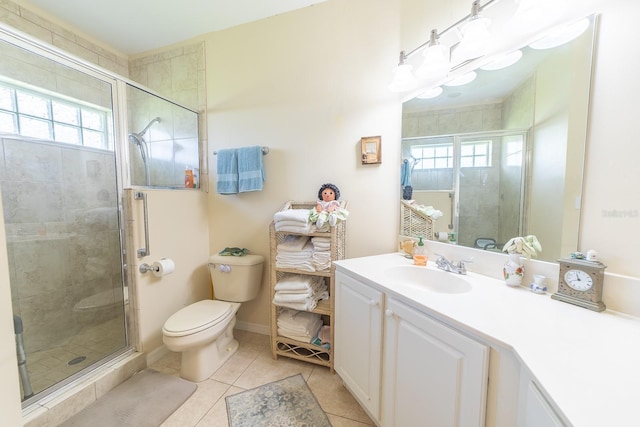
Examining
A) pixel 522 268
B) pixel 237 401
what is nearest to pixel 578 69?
pixel 522 268

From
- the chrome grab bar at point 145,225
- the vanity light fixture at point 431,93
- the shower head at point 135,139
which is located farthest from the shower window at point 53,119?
the vanity light fixture at point 431,93

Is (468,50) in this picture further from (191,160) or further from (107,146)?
(107,146)

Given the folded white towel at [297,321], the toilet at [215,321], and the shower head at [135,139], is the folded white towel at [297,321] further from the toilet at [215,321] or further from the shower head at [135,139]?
the shower head at [135,139]

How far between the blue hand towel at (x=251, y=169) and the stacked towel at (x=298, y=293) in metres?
0.77

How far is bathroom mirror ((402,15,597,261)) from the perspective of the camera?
944 millimetres

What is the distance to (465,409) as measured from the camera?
757 millimetres

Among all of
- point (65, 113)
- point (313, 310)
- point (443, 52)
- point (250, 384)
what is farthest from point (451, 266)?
point (65, 113)

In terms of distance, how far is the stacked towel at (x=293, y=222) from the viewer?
1.53m

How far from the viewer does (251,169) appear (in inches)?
74.8

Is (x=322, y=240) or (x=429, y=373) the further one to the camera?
(x=322, y=240)

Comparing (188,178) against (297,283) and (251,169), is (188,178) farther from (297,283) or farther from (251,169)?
(297,283)

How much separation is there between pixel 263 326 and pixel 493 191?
202 cm

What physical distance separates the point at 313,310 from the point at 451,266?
0.92 meters

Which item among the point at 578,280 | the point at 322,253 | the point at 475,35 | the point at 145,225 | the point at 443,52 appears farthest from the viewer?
the point at 145,225
